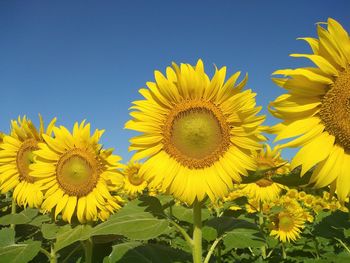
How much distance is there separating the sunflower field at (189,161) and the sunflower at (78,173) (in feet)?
A: 0.04

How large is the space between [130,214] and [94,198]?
1.54 metres

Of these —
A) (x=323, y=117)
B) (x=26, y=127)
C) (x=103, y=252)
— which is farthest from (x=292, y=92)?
(x=26, y=127)

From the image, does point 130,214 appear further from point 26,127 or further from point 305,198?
point 305,198

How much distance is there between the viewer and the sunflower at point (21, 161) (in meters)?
5.59

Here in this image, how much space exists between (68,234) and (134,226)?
1.33 metres

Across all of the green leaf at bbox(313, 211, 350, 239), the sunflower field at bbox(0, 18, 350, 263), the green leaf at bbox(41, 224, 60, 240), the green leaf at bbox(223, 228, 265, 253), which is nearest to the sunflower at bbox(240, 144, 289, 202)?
the sunflower field at bbox(0, 18, 350, 263)

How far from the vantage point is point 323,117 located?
105 inches

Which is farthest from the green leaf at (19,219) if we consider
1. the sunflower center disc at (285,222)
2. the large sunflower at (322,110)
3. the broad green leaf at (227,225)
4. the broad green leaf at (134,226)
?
the sunflower center disc at (285,222)

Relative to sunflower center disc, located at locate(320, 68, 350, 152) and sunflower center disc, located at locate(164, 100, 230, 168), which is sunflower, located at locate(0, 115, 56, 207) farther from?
sunflower center disc, located at locate(320, 68, 350, 152)

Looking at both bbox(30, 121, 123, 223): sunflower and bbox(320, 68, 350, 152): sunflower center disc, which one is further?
bbox(30, 121, 123, 223): sunflower

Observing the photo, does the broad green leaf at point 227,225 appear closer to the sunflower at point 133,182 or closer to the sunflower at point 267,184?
the sunflower at point 267,184

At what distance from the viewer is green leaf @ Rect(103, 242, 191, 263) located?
332cm

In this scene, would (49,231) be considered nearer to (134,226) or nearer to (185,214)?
(185,214)

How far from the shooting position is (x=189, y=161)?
3559 millimetres
